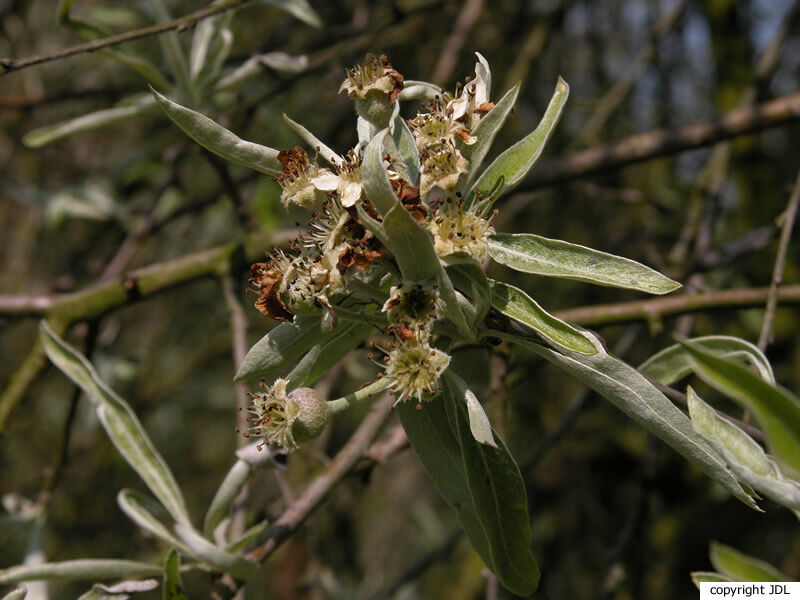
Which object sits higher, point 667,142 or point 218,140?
point 218,140

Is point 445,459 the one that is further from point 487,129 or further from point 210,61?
point 210,61

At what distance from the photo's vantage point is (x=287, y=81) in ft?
8.97

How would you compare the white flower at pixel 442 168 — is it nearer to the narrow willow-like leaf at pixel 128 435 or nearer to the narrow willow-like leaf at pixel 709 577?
the narrow willow-like leaf at pixel 709 577

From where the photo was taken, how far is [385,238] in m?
1.11

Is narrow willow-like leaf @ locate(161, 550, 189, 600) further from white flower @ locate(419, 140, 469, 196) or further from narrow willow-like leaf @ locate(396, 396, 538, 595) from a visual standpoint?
white flower @ locate(419, 140, 469, 196)

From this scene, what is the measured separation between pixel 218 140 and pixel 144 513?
36.7 inches

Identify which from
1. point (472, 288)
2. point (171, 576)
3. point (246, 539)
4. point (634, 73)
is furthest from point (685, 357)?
point (634, 73)

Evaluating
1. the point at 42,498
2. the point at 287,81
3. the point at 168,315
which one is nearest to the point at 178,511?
the point at 42,498

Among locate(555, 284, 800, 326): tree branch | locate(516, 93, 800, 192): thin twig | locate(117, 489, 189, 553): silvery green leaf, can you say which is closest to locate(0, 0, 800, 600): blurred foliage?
locate(516, 93, 800, 192): thin twig

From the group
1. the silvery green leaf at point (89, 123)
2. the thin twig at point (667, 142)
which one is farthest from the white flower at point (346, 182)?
the thin twig at point (667, 142)

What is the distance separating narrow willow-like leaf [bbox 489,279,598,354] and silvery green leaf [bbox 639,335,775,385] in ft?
1.24

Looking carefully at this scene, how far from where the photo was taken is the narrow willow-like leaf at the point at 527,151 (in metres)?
1.32

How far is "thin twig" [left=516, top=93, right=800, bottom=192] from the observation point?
7.88 feet

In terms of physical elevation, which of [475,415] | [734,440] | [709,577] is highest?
[475,415]
